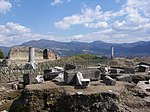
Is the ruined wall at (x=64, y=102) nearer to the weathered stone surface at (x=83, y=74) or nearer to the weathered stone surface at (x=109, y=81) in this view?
the weathered stone surface at (x=83, y=74)

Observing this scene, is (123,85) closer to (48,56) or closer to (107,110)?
(107,110)

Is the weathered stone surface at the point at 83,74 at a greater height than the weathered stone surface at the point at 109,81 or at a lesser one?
greater

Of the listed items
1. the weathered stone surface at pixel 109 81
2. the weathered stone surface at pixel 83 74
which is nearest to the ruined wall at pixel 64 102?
the weathered stone surface at pixel 83 74

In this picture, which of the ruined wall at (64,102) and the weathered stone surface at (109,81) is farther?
the weathered stone surface at (109,81)

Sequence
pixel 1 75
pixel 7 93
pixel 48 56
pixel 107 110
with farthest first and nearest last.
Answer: pixel 48 56
pixel 1 75
pixel 7 93
pixel 107 110

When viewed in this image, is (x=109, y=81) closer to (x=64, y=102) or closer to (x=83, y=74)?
(x=83, y=74)

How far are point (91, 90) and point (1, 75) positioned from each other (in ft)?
59.1

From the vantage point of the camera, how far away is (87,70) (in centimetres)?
1591

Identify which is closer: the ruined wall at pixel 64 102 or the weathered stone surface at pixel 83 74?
the ruined wall at pixel 64 102

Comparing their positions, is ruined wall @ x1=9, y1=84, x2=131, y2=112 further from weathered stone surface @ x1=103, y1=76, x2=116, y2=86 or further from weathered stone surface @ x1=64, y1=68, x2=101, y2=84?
weathered stone surface @ x1=103, y1=76, x2=116, y2=86

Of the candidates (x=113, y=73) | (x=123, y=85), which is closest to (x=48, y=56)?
(x=113, y=73)

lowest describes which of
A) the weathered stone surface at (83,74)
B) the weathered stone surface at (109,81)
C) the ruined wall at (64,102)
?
the ruined wall at (64,102)

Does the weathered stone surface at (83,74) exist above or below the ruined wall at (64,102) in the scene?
above

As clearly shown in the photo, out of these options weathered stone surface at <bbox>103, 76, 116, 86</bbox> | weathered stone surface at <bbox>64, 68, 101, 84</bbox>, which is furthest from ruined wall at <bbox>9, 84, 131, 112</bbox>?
weathered stone surface at <bbox>103, 76, 116, 86</bbox>
